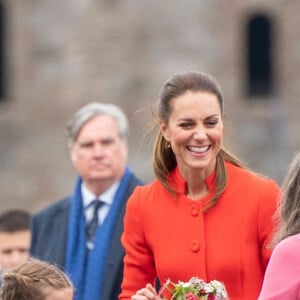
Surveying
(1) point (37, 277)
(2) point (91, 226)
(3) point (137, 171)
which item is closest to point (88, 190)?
(2) point (91, 226)

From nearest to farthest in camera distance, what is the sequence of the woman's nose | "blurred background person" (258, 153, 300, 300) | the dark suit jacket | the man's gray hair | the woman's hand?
1. "blurred background person" (258, 153, 300, 300)
2. the woman's hand
3. the woman's nose
4. the dark suit jacket
5. the man's gray hair

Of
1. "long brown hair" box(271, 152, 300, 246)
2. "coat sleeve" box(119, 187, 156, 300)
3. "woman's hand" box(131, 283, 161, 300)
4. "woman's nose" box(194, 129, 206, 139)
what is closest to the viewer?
"long brown hair" box(271, 152, 300, 246)

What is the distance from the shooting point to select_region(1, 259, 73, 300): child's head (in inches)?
337

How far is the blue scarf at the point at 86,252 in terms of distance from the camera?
11000 millimetres

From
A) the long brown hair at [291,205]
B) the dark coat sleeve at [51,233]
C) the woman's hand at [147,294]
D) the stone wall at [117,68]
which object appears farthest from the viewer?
the stone wall at [117,68]

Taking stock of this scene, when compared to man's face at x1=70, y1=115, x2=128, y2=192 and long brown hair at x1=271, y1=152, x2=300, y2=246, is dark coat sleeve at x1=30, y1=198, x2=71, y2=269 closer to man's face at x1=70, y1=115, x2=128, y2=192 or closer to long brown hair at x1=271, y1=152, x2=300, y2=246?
man's face at x1=70, y1=115, x2=128, y2=192

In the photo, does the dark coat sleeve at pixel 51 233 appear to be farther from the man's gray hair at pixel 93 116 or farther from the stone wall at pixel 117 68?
the stone wall at pixel 117 68

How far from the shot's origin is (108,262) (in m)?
11.0

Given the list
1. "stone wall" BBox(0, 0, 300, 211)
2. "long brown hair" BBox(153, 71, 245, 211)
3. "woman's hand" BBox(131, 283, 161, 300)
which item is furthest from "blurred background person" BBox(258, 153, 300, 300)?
"stone wall" BBox(0, 0, 300, 211)

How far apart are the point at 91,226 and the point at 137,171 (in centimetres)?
Result: 1462

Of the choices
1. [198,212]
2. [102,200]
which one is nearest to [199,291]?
[198,212]

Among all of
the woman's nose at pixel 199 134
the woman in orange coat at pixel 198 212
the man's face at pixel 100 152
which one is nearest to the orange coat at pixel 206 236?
the woman in orange coat at pixel 198 212

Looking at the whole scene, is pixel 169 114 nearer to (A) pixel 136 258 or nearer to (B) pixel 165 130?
(B) pixel 165 130

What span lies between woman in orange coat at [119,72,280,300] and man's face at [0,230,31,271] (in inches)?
94.4
